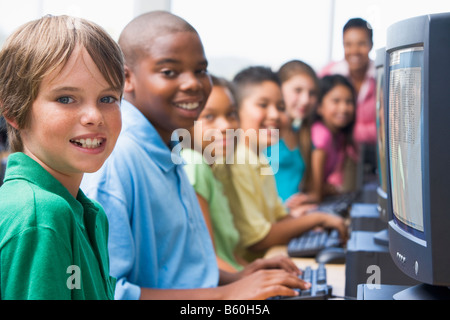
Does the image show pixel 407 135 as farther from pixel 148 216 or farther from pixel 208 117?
pixel 208 117

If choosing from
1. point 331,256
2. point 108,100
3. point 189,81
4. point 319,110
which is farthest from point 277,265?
point 319,110

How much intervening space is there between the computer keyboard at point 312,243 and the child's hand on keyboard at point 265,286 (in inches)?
22.2

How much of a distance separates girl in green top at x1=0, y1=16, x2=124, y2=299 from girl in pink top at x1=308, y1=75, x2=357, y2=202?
2408mm

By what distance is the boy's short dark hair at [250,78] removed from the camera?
88.6 inches

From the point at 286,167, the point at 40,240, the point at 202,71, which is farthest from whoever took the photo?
the point at 286,167

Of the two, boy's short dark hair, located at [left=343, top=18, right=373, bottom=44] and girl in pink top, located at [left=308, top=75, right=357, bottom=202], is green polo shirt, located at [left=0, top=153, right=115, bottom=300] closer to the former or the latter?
boy's short dark hair, located at [left=343, top=18, right=373, bottom=44]

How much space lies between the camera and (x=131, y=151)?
1.16 metres

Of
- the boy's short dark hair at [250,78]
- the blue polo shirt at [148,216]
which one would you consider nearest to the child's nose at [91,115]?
the blue polo shirt at [148,216]

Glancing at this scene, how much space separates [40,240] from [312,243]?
1.30 metres

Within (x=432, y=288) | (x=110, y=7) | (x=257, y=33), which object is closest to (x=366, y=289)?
(x=432, y=288)

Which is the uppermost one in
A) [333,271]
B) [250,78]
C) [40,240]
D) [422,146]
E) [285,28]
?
[285,28]

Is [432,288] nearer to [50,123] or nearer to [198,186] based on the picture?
[50,123]

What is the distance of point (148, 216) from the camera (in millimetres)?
1140
